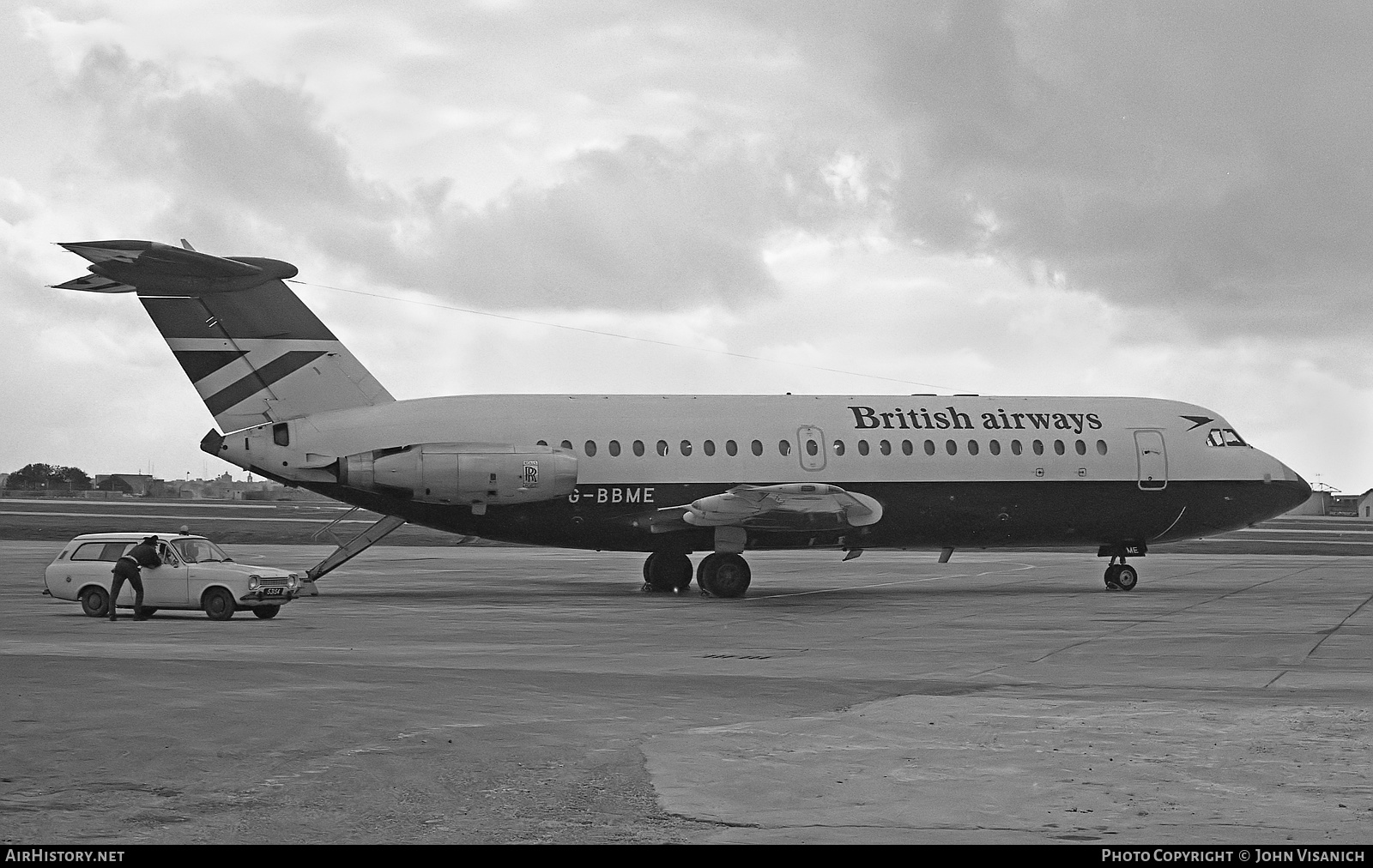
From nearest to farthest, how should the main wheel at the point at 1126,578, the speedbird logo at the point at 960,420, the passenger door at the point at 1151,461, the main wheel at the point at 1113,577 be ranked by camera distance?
the speedbird logo at the point at 960,420
the main wheel at the point at 1126,578
the main wheel at the point at 1113,577
the passenger door at the point at 1151,461

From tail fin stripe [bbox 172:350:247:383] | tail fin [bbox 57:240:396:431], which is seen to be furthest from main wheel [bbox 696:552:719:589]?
tail fin stripe [bbox 172:350:247:383]

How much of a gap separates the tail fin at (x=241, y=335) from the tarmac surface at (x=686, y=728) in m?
5.56

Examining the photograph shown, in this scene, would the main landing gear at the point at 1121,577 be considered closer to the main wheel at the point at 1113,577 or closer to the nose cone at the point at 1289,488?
the main wheel at the point at 1113,577

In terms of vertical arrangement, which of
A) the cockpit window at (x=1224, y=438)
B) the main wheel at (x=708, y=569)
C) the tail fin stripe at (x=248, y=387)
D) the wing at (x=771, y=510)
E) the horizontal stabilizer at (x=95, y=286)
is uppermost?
the horizontal stabilizer at (x=95, y=286)

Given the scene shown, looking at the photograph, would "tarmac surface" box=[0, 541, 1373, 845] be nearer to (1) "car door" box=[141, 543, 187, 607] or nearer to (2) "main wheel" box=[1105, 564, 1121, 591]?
(1) "car door" box=[141, 543, 187, 607]

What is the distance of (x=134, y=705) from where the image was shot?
43.2ft

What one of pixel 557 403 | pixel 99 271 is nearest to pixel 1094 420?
pixel 557 403

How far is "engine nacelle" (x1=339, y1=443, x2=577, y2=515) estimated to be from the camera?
95.2ft

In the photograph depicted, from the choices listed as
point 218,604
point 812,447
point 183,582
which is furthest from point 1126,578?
point 183,582

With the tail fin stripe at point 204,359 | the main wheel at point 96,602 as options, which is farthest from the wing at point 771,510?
the main wheel at point 96,602

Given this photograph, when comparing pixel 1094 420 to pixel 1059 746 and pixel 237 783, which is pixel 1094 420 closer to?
pixel 1059 746

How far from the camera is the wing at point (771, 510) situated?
99.3 ft

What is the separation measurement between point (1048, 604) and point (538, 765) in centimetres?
2016

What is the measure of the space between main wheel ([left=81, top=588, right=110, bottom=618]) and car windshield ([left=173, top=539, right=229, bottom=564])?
1.46m
